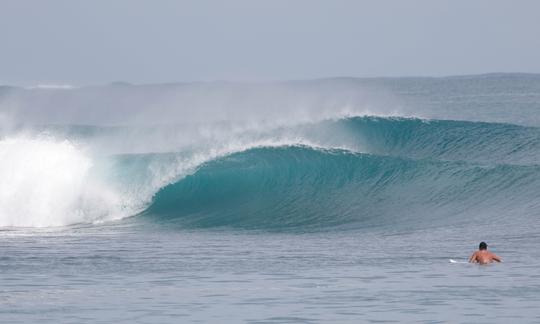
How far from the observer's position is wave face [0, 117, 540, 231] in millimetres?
25250

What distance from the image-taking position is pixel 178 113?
51.8 meters

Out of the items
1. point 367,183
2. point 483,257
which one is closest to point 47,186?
point 367,183

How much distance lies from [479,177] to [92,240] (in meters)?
9.33

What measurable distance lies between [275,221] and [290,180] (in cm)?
397

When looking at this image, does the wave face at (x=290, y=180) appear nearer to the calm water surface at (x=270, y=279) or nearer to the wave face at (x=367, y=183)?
the wave face at (x=367, y=183)

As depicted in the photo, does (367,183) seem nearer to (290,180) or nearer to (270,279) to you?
(290,180)

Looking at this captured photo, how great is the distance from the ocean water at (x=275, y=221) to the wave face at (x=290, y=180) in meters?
0.06

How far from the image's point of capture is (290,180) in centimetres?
2897

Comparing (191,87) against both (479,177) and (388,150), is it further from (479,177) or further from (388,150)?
(479,177)

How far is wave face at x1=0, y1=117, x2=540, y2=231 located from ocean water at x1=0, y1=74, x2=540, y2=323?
0.19 ft

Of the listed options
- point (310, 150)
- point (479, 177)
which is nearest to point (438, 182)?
point (479, 177)

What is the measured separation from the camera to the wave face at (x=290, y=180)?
25.2 meters

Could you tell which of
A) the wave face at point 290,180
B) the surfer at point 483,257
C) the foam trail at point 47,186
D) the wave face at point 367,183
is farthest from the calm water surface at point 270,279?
the foam trail at point 47,186

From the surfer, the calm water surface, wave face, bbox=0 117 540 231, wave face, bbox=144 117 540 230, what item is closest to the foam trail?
wave face, bbox=0 117 540 231
